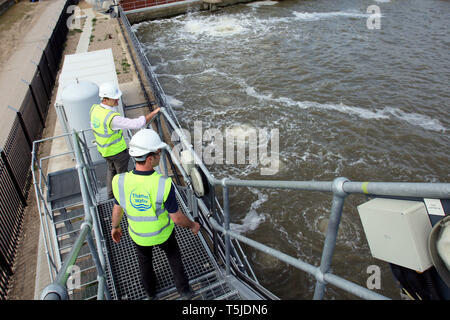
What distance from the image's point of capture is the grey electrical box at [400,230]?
184cm

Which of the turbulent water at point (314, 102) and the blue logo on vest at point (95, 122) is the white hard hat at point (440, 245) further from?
the turbulent water at point (314, 102)

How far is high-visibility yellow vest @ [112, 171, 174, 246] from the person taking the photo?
3.01 m

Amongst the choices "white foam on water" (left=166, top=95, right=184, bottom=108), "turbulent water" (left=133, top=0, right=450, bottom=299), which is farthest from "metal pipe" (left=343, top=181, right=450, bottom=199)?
"white foam on water" (left=166, top=95, right=184, bottom=108)

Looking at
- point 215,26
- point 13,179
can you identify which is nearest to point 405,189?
point 13,179

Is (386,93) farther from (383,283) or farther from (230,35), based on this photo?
(230,35)

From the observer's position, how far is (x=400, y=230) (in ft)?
6.17

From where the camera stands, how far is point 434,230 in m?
1.79

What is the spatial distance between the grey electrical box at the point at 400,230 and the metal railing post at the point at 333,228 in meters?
0.33

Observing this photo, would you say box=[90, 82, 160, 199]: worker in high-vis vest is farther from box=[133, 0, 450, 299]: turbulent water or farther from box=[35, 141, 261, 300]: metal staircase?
box=[133, 0, 450, 299]: turbulent water

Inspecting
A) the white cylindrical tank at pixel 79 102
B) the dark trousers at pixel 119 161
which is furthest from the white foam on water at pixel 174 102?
the dark trousers at pixel 119 161

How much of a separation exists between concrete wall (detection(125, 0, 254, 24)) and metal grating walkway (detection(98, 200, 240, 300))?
75.1ft

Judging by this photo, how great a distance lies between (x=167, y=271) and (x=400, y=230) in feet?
9.51

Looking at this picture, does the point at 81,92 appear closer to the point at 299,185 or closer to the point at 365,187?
the point at 299,185
